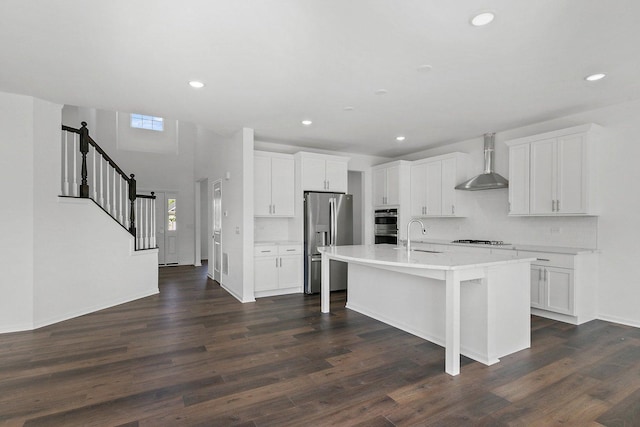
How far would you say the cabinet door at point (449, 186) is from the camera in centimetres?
548

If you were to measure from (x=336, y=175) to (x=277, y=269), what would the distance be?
201 centimetres

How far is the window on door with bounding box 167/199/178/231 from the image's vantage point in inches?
342

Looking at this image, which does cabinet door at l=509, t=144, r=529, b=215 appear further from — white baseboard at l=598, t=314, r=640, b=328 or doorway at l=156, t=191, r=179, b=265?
doorway at l=156, t=191, r=179, b=265

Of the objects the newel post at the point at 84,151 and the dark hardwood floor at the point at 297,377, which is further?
the newel post at the point at 84,151

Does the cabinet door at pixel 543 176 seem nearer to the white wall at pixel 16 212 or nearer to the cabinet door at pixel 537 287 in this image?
the cabinet door at pixel 537 287

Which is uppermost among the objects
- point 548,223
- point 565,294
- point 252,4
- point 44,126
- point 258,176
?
point 252,4

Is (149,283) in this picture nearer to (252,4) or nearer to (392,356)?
(392,356)

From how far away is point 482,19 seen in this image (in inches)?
84.6

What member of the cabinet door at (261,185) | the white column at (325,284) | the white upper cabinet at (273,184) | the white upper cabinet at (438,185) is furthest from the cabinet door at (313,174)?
the white upper cabinet at (438,185)

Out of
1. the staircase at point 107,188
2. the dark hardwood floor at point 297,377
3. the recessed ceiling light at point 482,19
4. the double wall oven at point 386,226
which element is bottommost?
the dark hardwood floor at point 297,377

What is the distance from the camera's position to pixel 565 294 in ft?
12.5

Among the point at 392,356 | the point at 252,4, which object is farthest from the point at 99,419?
the point at 252,4

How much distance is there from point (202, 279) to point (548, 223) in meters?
6.23

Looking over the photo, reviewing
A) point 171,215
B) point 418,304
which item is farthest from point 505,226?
point 171,215
